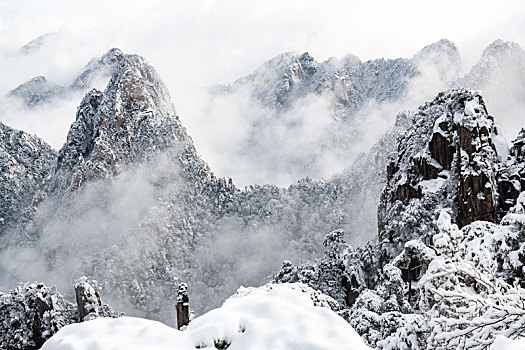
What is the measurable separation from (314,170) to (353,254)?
114 m

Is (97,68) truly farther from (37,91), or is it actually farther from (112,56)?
(37,91)

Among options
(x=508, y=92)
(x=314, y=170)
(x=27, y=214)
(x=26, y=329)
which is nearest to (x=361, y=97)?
(x=314, y=170)

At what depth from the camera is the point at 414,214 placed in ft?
107

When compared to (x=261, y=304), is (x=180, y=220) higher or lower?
higher

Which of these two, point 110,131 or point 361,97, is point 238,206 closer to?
point 110,131

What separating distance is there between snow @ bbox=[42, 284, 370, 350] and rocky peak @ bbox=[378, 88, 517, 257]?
24.4 metres

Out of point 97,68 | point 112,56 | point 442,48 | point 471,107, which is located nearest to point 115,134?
point 112,56

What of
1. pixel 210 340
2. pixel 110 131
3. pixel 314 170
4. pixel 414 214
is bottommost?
pixel 210 340

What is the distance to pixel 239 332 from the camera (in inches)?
255

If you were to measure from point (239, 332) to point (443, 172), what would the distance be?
2991 centimetres

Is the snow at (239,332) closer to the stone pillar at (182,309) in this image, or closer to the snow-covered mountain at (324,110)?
the stone pillar at (182,309)

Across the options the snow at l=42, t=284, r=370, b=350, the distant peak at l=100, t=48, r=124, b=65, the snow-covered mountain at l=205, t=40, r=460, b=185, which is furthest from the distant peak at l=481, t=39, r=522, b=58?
the distant peak at l=100, t=48, r=124, b=65

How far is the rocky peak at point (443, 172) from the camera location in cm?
2997

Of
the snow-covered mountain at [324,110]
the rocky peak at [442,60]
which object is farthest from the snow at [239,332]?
the rocky peak at [442,60]
